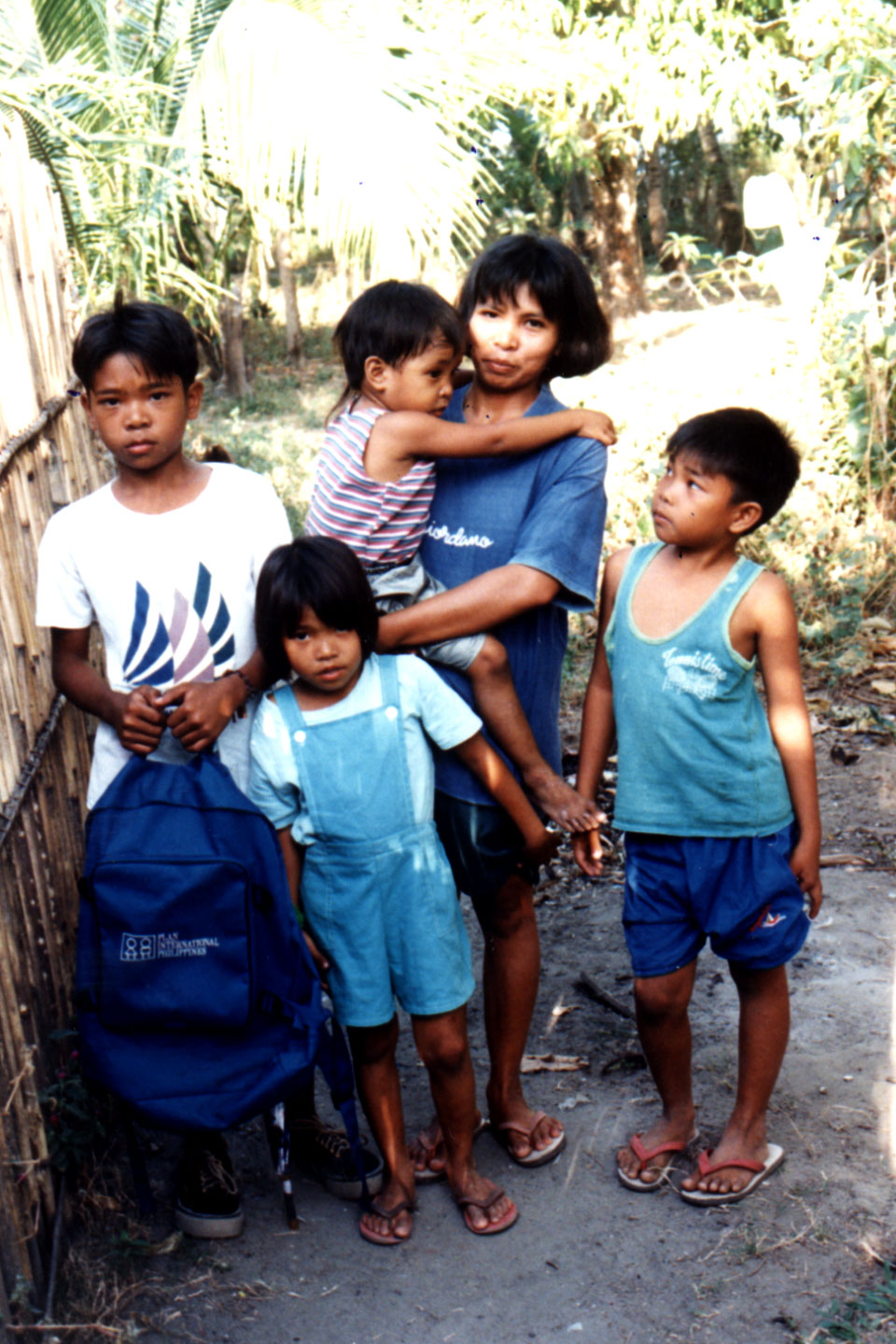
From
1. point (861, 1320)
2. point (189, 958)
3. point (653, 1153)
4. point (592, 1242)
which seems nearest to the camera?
point (861, 1320)

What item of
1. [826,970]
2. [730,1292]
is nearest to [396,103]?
[826,970]

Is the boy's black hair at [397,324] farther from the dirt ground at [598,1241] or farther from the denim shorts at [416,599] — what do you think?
the dirt ground at [598,1241]

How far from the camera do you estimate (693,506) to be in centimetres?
248

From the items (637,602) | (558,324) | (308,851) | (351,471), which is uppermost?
(558,324)

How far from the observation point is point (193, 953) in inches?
A: 93.9

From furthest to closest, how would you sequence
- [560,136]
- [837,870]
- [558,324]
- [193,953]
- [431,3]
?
Result: [560,136] < [431,3] < [837,870] < [558,324] < [193,953]

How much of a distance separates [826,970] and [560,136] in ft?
35.5

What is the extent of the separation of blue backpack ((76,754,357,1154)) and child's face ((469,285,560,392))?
1017mm

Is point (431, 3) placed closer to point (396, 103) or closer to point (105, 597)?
point (396, 103)

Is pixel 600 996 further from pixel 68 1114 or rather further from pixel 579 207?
pixel 579 207

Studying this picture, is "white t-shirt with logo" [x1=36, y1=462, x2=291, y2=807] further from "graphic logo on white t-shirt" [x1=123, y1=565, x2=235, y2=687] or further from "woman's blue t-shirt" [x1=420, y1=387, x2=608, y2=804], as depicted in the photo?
"woman's blue t-shirt" [x1=420, y1=387, x2=608, y2=804]

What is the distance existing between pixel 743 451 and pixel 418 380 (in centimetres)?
67

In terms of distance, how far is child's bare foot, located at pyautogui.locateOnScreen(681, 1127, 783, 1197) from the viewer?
2660mm

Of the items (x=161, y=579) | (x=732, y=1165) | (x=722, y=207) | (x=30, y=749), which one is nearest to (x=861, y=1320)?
(x=732, y=1165)
